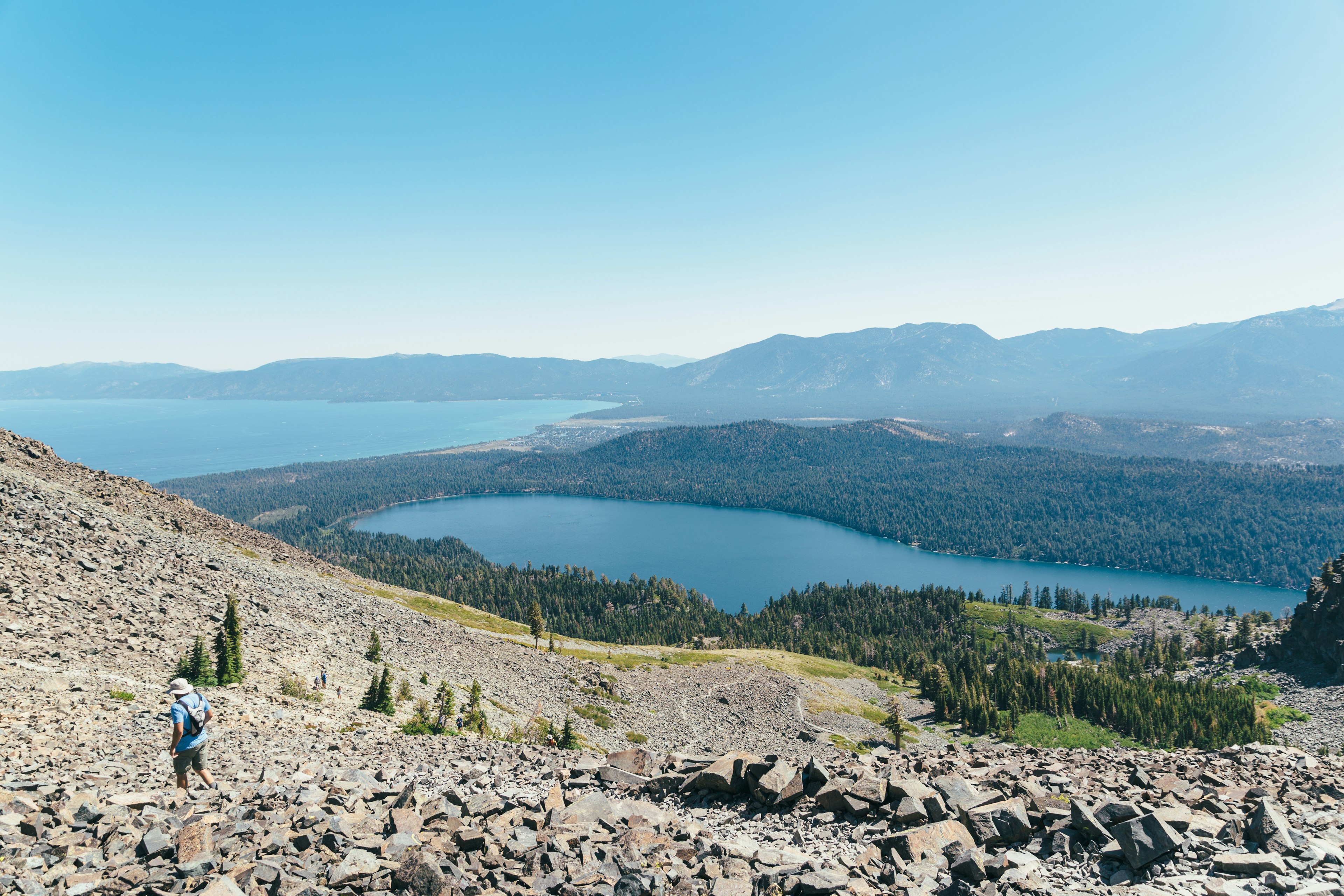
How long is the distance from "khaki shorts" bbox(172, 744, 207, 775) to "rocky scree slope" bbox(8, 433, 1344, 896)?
0.80m

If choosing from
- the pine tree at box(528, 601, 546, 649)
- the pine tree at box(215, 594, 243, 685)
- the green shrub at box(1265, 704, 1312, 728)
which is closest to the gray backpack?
the pine tree at box(215, 594, 243, 685)

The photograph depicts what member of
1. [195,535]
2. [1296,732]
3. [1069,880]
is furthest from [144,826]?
[1296,732]

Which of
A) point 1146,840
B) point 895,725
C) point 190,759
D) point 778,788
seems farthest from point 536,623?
point 1146,840

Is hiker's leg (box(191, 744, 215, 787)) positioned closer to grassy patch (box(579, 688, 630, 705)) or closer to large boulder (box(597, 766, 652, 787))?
large boulder (box(597, 766, 652, 787))

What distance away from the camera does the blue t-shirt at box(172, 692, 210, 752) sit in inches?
727

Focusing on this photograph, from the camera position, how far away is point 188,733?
747 inches

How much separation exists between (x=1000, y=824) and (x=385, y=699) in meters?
35.5

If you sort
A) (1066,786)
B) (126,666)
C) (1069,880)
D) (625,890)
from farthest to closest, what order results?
(126,666), (1066,786), (1069,880), (625,890)

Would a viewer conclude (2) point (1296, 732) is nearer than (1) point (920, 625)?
Yes

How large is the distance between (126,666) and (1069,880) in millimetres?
41563

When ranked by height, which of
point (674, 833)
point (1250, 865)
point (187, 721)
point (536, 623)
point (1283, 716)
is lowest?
point (1283, 716)

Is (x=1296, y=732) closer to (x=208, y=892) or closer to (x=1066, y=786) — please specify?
(x=1066, y=786)

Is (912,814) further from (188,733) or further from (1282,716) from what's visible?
(1282,716)

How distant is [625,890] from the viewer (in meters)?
14.6
